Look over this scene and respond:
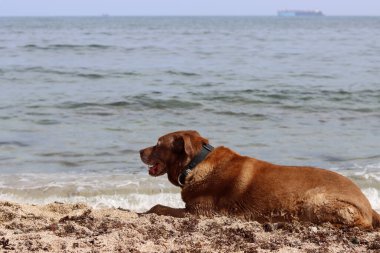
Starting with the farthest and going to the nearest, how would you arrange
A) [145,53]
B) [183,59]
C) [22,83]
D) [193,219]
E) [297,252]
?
[145,53] < [183,59] < [22,83] < [193,219] < [297,252]

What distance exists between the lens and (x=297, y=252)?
5.27 meters

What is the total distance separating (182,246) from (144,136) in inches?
262

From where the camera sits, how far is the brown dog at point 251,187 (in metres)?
6.06

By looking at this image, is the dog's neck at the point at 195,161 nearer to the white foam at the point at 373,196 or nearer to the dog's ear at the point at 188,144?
the dog's ear at the point at 188,144

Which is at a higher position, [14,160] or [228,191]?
[228,191]

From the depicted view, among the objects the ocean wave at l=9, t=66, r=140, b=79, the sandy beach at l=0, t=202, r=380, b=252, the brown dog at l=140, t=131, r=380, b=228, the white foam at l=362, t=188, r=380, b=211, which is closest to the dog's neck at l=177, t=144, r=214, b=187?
the brown dog at l=140, t=131, r=380, b=228

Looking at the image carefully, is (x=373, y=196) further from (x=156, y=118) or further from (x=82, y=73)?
(x=82, y=73)

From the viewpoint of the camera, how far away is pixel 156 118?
13953 mm

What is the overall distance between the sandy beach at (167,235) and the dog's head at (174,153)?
0.54m

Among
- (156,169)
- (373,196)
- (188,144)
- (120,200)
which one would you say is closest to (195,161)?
(188,144)

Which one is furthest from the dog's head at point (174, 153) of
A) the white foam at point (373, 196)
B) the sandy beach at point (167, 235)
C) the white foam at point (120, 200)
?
the white foam at point (373, 196)

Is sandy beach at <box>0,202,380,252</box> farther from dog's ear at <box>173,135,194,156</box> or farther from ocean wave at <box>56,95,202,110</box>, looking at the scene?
ocean wave at <box>56,95,202,110</box>

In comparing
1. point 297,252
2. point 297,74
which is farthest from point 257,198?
point 297,74

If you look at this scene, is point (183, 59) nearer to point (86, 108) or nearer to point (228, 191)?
point (86, 108)
